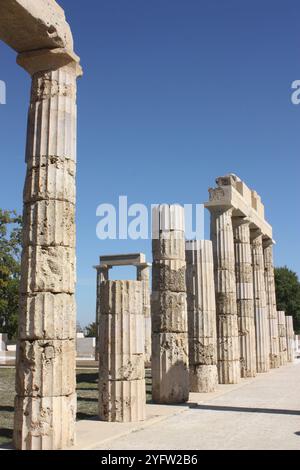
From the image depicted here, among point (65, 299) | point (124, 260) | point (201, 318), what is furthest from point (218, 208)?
point (124, 260)

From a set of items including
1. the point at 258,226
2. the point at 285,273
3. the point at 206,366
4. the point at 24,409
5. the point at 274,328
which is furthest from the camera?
the point at 285,273

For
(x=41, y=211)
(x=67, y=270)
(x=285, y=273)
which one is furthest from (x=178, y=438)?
(x=285, y=273)

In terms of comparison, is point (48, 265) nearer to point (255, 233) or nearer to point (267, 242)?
point (255, 233)

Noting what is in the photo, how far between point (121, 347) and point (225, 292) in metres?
8.81

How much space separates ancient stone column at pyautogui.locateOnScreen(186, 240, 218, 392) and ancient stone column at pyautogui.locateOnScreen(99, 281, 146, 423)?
493 cm

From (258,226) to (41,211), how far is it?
16.9 meters

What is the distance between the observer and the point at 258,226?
24.5 meters

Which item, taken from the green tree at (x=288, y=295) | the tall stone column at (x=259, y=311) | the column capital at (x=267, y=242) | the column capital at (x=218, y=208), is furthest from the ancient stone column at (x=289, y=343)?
the green tree at (x=288, y=295)

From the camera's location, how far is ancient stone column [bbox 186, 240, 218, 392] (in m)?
16.2

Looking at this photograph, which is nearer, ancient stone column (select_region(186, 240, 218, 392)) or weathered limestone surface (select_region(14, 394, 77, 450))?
weathered limestone surface (select_region(14, 394, 77, 450))

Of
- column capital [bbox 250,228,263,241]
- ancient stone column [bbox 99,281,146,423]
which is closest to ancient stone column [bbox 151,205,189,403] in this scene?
ancient stone column [bbox 99,281,146,423]

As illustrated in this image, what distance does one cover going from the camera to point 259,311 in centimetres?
2388

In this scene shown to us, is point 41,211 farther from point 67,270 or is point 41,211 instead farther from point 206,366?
point 206,366

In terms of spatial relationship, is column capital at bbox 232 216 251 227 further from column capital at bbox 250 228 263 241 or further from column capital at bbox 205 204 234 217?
column capital at bbox 250 228 263 241
